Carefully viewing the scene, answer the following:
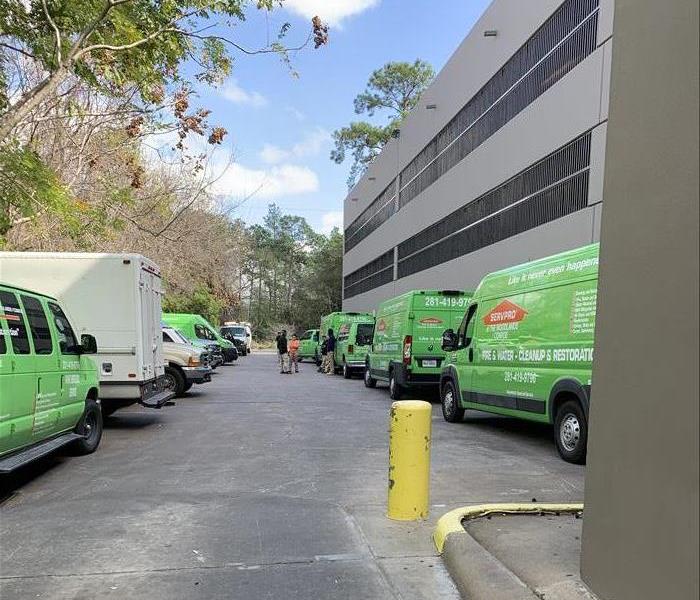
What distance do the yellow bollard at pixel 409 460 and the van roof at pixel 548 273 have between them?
362 centimetres

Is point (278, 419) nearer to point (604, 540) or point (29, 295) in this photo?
point (29, 295)

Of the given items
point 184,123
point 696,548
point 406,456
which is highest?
point 184,123

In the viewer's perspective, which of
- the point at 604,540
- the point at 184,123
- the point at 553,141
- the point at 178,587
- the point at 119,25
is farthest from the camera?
the point at 553,141

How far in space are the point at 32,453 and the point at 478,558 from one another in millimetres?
4647

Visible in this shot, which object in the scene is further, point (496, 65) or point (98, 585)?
point (496, 65)

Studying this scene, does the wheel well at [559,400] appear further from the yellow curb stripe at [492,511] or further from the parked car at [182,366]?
the parked car at [182,366]

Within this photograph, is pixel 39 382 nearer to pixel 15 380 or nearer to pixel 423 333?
pixel 15 380

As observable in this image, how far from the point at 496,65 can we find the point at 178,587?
20468 mm

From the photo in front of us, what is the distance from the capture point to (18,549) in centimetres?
457

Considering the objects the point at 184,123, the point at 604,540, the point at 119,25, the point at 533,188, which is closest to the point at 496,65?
the point at 533,188

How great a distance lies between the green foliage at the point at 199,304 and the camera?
36713 mm

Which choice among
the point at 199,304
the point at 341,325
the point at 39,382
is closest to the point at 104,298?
the point at 39,382

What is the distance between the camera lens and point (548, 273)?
8.56 metres

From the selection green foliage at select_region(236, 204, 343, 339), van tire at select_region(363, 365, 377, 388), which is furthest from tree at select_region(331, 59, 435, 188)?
van tire at select_region(363, 365, 377, 388)
